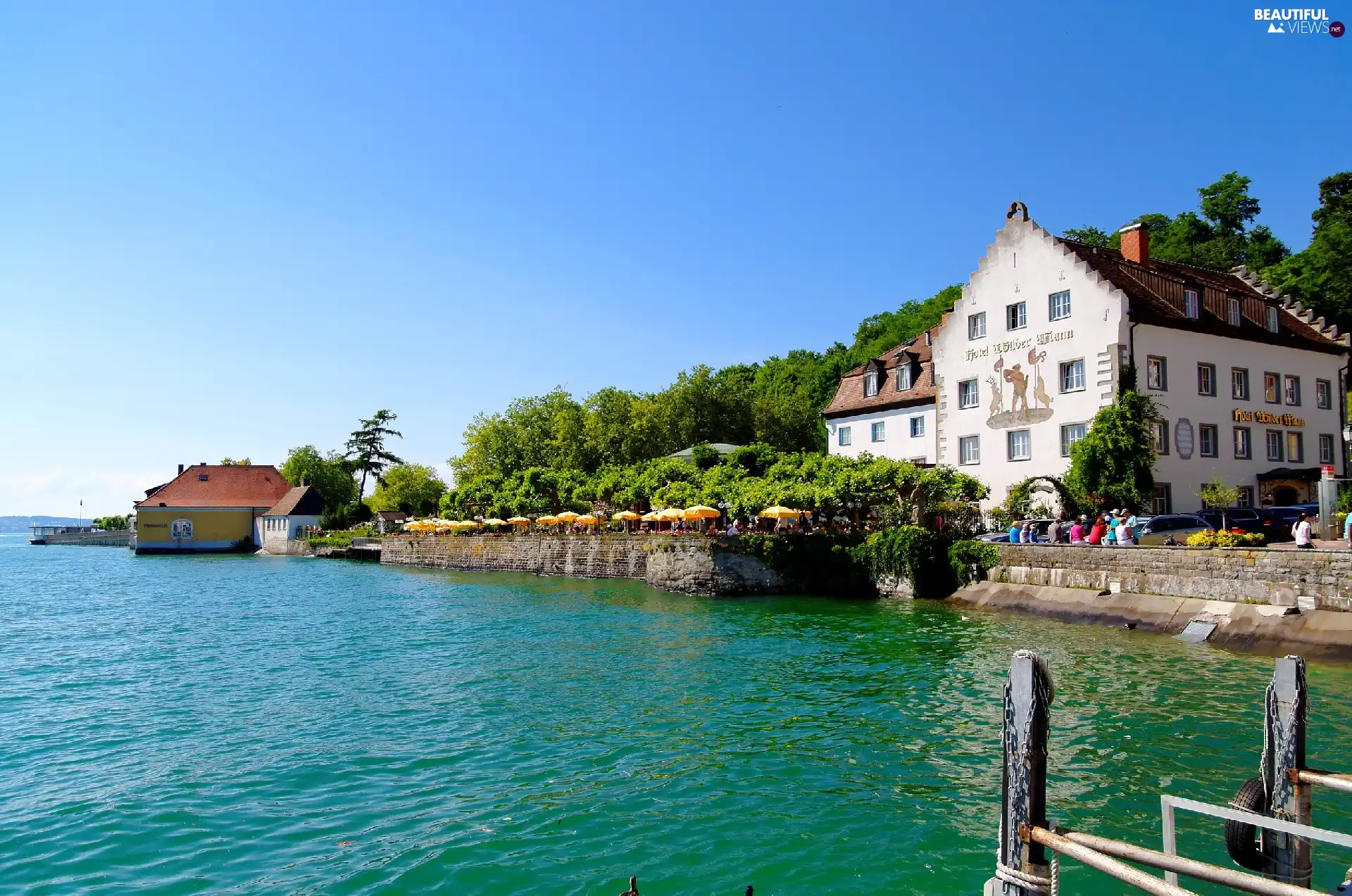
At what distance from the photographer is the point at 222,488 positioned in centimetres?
12319

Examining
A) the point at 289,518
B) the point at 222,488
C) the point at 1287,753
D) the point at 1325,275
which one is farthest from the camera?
the point at 222,488

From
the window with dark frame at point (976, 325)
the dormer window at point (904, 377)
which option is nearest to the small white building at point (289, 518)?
the dormer window at point (904, 377)

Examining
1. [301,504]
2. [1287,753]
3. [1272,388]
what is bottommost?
[1287,753]

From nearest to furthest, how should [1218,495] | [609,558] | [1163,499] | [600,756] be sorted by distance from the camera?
1. [600,756]
2. [1218,495]
3. [1163,499]
4. [609,558]

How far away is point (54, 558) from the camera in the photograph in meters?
121

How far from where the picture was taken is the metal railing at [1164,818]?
6.74 m

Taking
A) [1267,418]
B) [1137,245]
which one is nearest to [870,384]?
[1137,245]

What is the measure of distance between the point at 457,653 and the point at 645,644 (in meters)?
5.63

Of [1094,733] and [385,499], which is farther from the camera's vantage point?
[385,499]

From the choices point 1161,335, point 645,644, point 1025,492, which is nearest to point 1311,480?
point 1161,335

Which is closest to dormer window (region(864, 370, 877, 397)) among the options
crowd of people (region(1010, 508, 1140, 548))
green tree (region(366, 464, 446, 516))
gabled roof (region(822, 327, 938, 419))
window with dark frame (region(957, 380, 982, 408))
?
gabled roof (region(822, 327, 938, 419))

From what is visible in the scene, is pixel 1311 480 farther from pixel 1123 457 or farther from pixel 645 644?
pixel 645 644

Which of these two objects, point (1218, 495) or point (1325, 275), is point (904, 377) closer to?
point (1218, 495)

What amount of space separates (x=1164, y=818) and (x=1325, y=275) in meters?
72.1
